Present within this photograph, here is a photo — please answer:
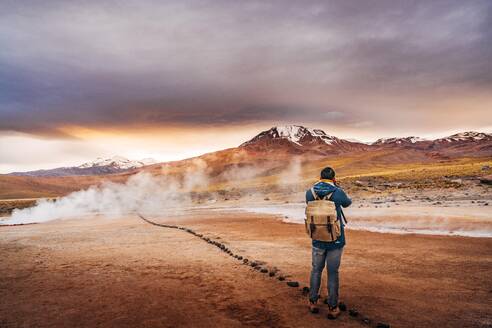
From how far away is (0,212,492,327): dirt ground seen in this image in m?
6.92

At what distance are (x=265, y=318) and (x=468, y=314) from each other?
148 inches

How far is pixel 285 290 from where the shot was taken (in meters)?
8.62

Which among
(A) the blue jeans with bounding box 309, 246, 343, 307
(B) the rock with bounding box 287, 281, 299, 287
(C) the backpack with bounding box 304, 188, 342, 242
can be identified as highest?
(C) the backpack with bounding box 304, 188, 342, 242

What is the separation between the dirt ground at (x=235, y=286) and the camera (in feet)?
22.7

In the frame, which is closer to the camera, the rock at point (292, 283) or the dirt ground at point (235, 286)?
the dirt ground at point (235, 286)

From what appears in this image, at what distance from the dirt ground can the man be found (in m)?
0.32

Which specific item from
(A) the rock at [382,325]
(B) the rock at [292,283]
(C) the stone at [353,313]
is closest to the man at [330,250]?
Answer: (C) the stone at [353,313]

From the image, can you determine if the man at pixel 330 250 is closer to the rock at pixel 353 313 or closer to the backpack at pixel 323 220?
the backpack at pixel 323 220

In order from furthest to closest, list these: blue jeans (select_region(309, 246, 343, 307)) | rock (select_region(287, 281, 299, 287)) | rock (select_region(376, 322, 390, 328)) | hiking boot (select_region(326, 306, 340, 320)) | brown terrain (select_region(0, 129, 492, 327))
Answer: rock (select_region(287, 281, 299, 287))
brown terrain (select_region(0, 129, 492, 327))
blue jeans (select_region(309, 246, 343, 307))
hiking boot (select_region(326, 306, 340, 320))
rock (select_region(376, 322, 390, 328))

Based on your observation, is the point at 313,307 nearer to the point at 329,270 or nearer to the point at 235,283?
the point at 329,270

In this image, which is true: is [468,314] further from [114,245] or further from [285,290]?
[114,245]

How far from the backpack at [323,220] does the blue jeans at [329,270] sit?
35cm

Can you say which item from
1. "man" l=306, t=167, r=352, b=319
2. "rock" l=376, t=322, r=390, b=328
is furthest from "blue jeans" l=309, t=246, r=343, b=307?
"rock" l=376, t=322, r=390, b=328

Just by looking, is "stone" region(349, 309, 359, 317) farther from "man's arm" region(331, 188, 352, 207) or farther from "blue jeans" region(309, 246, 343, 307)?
"man's arm" region(331, 188, 352, 207)
